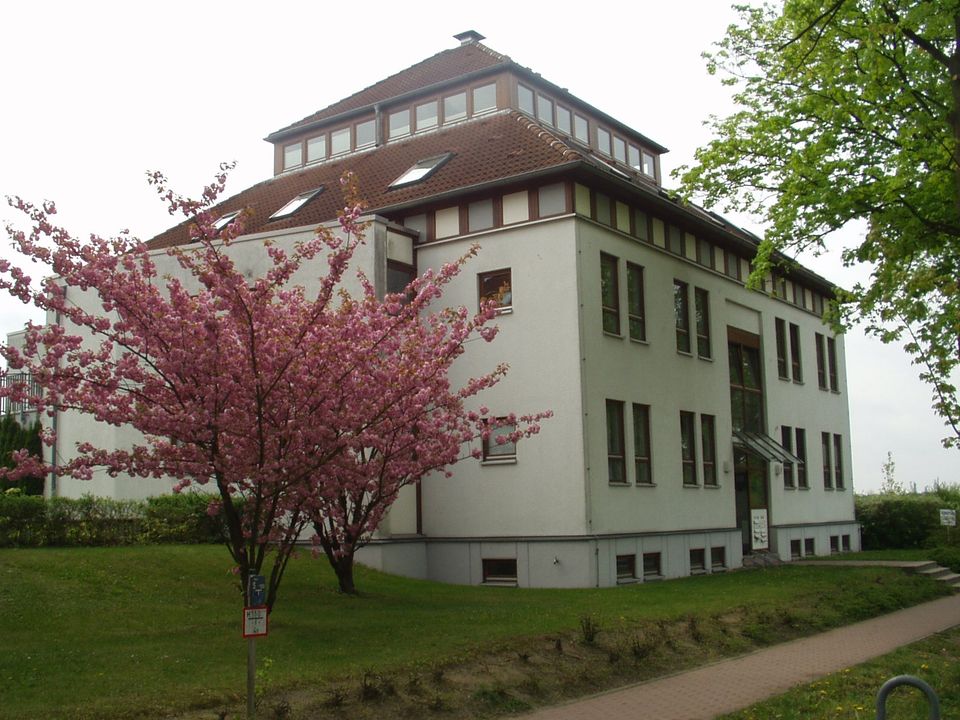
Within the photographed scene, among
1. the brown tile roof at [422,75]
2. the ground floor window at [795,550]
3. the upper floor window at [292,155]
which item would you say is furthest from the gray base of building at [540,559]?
the upper floor window at [292,155]

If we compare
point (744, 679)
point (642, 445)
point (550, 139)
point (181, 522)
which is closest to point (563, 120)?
point (550, 139)

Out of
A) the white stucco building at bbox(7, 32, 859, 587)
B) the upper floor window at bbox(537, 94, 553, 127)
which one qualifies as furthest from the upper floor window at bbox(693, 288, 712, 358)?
the upper floor window at bbox(537, 94, 553, 127)

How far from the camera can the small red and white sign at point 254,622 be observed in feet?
29.0

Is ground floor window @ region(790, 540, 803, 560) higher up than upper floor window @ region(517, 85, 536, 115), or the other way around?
upper floor window @ region(517, 85, 536, 115)

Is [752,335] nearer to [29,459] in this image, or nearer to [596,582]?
[596,582]

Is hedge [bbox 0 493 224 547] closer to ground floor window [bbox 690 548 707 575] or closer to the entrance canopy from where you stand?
ground floor window [bbox 690 548 707 575]

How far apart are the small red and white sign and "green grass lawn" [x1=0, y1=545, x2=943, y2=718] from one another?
4.28 feet

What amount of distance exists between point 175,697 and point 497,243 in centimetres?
1519

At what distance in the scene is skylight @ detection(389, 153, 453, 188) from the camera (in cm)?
2580

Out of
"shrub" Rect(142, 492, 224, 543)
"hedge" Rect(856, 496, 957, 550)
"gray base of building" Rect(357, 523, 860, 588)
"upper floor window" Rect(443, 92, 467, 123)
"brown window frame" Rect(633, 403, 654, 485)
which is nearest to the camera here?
"shrub" Rect(142, 492, 224, 543)

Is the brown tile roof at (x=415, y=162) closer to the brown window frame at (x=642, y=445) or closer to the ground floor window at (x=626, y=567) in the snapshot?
the brown window frame at (x=642, y=445)

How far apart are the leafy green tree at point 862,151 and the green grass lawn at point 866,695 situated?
4.83 metres

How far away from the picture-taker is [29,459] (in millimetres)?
12438

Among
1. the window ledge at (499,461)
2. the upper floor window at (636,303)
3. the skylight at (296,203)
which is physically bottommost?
the window ledge at (499,461)
